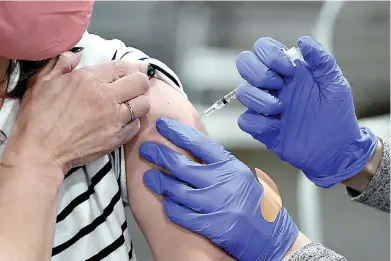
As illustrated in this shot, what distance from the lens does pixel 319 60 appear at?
129 centimetres

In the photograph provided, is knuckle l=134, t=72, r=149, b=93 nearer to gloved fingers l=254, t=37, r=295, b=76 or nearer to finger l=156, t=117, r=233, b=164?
finger l=156, t=117, r=233, b=164

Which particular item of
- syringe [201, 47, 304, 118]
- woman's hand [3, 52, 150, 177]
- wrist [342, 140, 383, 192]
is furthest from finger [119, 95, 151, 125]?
wrist [342, 140, 383, 192]

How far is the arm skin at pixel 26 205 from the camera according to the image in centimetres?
98

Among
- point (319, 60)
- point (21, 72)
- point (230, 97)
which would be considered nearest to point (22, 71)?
point (21, 72)

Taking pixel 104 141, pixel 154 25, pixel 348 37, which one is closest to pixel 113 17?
pixel 154 25

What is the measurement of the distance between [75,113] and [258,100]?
429 millimetres

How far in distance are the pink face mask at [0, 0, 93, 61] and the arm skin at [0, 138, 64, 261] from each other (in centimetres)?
18

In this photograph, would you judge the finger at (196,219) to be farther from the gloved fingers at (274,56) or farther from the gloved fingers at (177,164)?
the gloved fingers at (274,56)

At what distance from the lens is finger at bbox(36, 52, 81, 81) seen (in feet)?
3.56

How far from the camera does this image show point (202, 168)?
46.3 inches

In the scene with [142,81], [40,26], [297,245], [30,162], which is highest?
[40,26]

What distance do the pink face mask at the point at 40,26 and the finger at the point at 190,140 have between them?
0.89 ft

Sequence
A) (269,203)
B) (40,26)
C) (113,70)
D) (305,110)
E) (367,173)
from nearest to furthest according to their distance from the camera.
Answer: (40,26)
(113,70)
(269,203)
(305,110)
(367,173)

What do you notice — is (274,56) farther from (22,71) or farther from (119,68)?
(22,71)
